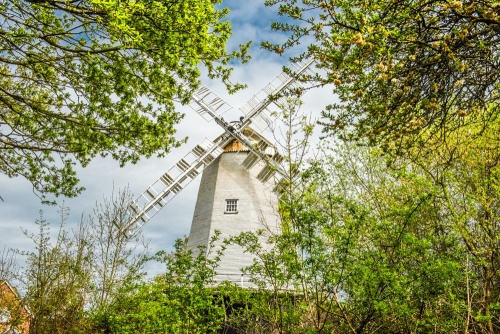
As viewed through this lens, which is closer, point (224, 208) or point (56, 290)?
point (56, 290)

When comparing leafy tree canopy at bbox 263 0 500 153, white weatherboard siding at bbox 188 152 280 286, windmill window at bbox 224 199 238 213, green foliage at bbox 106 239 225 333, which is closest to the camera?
leafy tree canopy at bbox 263 0 500 153

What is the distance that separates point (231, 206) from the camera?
54.3 ft

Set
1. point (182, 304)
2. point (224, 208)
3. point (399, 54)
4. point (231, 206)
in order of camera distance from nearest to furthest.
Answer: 1. point (399, 54)
2. point (182, 304)
3. point (224, 208)
4. point (231, 206)

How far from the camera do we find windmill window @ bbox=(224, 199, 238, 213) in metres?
16.4

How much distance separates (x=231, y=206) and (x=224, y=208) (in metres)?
0.28

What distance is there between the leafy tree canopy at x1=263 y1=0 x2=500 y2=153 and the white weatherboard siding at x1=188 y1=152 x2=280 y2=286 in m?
9.82

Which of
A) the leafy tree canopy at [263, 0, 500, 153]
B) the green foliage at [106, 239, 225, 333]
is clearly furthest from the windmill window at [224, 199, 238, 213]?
the leafy tree canopy at [263, 0, 500, 153]

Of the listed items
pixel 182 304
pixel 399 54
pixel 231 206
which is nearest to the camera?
pixel 399 54

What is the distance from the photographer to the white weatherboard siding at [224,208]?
14961mm

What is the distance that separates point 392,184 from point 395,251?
4.78m

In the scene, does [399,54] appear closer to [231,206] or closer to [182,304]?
[182,304]

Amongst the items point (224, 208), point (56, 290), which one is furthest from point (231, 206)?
point (56, 290)

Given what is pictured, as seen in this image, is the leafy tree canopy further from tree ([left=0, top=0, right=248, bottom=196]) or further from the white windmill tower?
the white windmill tower

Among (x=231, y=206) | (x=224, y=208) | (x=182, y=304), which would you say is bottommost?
(x=182, y=304)
